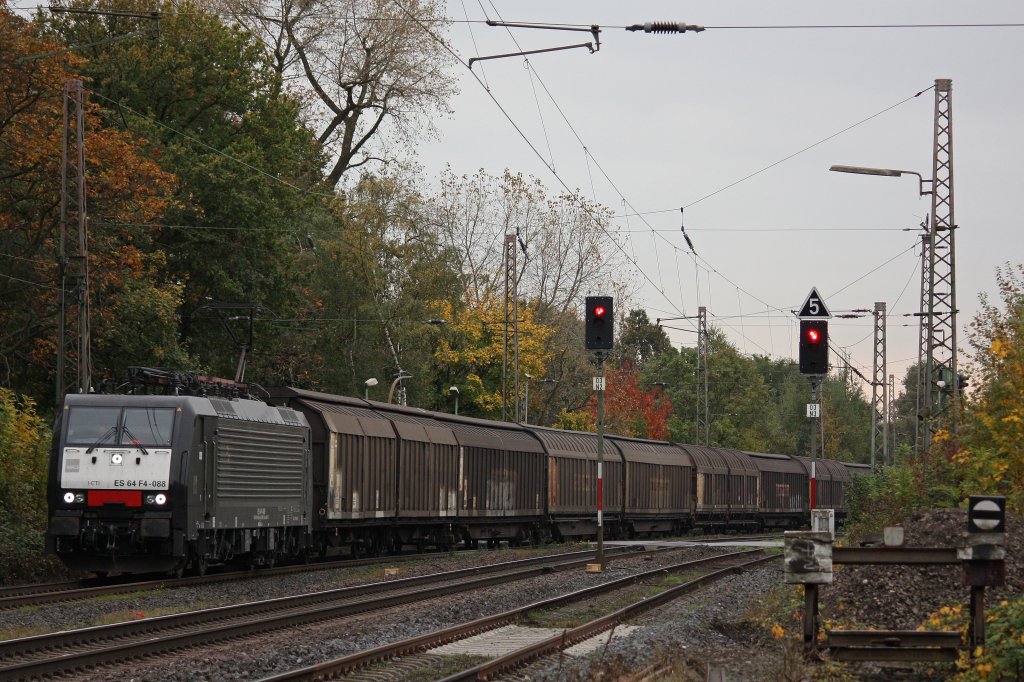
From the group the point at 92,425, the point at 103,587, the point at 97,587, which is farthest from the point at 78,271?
the point at 103,587

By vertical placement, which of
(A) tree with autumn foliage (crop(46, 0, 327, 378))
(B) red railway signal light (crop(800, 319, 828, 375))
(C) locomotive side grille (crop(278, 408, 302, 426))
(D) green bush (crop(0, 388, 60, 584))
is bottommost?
(D) green bush (crop(0, 388, 60, 584))

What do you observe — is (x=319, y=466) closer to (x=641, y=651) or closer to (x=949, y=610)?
(x=641, y=651)

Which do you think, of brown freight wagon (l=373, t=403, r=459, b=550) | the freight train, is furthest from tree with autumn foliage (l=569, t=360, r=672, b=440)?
brown freight wagon (l=373, t=403, r=459, b=550)

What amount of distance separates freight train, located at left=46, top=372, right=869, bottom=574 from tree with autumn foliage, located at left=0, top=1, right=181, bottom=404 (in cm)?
1029

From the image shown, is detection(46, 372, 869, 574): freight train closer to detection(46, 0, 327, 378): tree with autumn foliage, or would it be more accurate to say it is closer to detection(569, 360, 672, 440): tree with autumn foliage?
detection(46, 0, 327, 378): tree with autumn foliage

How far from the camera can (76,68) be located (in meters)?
43.1

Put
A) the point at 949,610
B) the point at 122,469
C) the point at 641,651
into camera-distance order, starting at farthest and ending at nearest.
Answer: the point at 122,469, the point at 641,651, the point at 949,610

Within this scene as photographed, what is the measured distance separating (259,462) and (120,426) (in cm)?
334

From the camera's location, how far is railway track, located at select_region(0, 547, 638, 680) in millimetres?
12430

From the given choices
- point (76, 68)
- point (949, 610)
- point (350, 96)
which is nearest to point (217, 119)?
point (76, 68)

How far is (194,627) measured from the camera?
15.5 m

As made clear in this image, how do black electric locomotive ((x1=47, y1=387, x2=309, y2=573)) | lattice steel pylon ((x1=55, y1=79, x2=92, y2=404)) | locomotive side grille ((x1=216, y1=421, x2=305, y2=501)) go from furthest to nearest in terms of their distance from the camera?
lattice steel pylon ((x1=55, y1=79, x2=92, y2=404)) → locomotive side grille ((x1=216, y1=421, x2=305, y2=501)) → black electric locomotive ((x1=47, y1=387, x2=309, y2=573))

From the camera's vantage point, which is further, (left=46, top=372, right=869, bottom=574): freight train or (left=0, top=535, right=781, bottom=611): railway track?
(left=46, top=372, right=869, bottom=574): freight train

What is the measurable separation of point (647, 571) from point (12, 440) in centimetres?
1229
